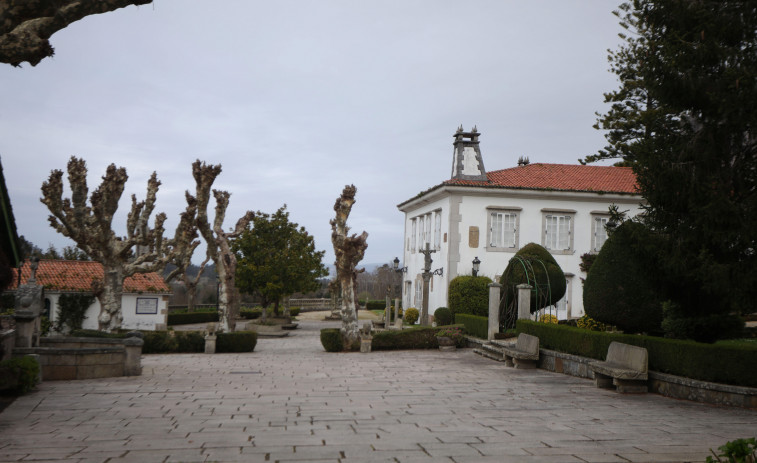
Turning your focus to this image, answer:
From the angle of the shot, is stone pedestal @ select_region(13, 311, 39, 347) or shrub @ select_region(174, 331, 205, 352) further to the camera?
shrub @ select_region(174, 331, 205, 352)

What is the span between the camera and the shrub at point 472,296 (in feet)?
91.8

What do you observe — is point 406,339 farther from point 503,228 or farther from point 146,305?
point 146,305

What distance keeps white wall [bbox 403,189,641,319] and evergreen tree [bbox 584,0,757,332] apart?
18.0 meters

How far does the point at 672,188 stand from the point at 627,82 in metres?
10.9

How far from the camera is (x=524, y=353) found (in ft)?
54.0

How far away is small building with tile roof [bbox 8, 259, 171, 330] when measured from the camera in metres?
32.8

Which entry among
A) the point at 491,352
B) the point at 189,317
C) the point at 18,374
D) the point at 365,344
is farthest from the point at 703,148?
the point at 189,317

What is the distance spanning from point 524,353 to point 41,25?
14090 millimetres

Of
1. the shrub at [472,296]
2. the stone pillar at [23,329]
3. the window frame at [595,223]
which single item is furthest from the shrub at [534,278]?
the stone pillar at [23,329]

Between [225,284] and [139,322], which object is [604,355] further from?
[139,322]

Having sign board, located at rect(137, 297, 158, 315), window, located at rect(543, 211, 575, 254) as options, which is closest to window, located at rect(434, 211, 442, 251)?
window, located at rect(543, 211, 575, 254)

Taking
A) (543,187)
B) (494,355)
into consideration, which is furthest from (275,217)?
(494,355)

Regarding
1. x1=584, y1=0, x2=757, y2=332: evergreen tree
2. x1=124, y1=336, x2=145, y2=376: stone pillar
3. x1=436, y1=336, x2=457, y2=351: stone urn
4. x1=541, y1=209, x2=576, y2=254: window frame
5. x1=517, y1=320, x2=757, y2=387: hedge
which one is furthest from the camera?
x1=541, y1=209, x2=576, y2=254: window frame

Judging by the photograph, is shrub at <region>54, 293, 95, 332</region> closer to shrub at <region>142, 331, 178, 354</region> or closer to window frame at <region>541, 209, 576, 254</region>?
shrub at <region>142, 331, 178, 354</region>
